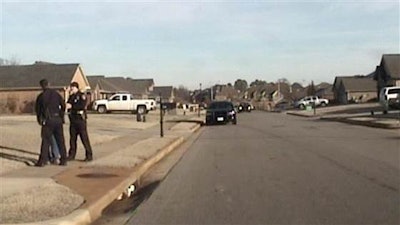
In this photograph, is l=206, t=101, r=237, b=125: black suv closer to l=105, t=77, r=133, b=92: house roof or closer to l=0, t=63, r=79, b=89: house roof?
l=0, t=63, r=79, b=89: house roof

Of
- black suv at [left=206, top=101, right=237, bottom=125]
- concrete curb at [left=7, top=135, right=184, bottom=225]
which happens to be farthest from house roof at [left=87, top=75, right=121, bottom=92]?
concrete curb at [left=7, top=135, right=184, bottom=225]

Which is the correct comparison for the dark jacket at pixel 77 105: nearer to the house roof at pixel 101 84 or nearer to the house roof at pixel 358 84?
the house roof at pixel 101 84

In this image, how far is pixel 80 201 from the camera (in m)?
10.1

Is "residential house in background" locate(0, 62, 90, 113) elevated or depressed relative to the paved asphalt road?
elevated

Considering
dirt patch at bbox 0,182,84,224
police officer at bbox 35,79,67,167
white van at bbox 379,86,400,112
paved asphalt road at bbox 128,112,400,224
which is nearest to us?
dirt patch at bbox 0,182,84,224

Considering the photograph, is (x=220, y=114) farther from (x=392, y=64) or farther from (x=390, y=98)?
(x=392, y=64)

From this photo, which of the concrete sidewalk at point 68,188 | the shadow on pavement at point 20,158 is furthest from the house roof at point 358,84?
the shadow on pavement at point 20,158

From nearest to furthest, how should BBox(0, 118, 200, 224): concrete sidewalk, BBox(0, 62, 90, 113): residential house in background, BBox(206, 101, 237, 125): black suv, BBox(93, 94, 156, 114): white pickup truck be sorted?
BBox(0, 118, 200, 224): concrete sidewalk < BBox(206, 101, 237, 125): black suv < BBox(93, 94, 156, 114): white pickup truck < BBox(0, 62, 90, 113): residential house in background

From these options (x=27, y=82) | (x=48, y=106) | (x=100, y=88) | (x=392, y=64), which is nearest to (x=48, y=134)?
(x=48, y=106)

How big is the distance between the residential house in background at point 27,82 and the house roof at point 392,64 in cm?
3935

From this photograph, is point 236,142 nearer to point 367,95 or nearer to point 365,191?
point 365,191

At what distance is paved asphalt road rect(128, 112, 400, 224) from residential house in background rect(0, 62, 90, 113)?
5033cm

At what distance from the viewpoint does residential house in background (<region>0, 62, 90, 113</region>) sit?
2672 inches

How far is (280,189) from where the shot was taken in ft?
38.9
